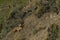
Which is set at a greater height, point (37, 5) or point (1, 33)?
point (37, 5)

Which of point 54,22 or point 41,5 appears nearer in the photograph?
point 54,22

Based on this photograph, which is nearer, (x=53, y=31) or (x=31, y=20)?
(x=53, y=31)

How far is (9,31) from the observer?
6.15 m

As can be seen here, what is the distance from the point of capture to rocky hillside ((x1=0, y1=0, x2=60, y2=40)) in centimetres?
528

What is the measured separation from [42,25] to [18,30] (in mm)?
665

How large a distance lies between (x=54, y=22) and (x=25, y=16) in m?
1.17

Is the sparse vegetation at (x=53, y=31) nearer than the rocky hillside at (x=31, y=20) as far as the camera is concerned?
Yes

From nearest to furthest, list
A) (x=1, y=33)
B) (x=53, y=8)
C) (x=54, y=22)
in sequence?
(x=54, y=22) → (x=53, y=8) → (x=1, y=33)

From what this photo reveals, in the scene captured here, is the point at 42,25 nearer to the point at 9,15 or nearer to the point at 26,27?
the point at 26,27

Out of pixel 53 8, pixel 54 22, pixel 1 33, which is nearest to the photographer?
pixel 54 22

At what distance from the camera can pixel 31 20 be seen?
5.98 meters

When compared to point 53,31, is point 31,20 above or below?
above

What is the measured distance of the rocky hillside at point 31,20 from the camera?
5277 mm

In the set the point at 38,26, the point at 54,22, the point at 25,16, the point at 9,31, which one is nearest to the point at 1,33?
the point at 9,31
